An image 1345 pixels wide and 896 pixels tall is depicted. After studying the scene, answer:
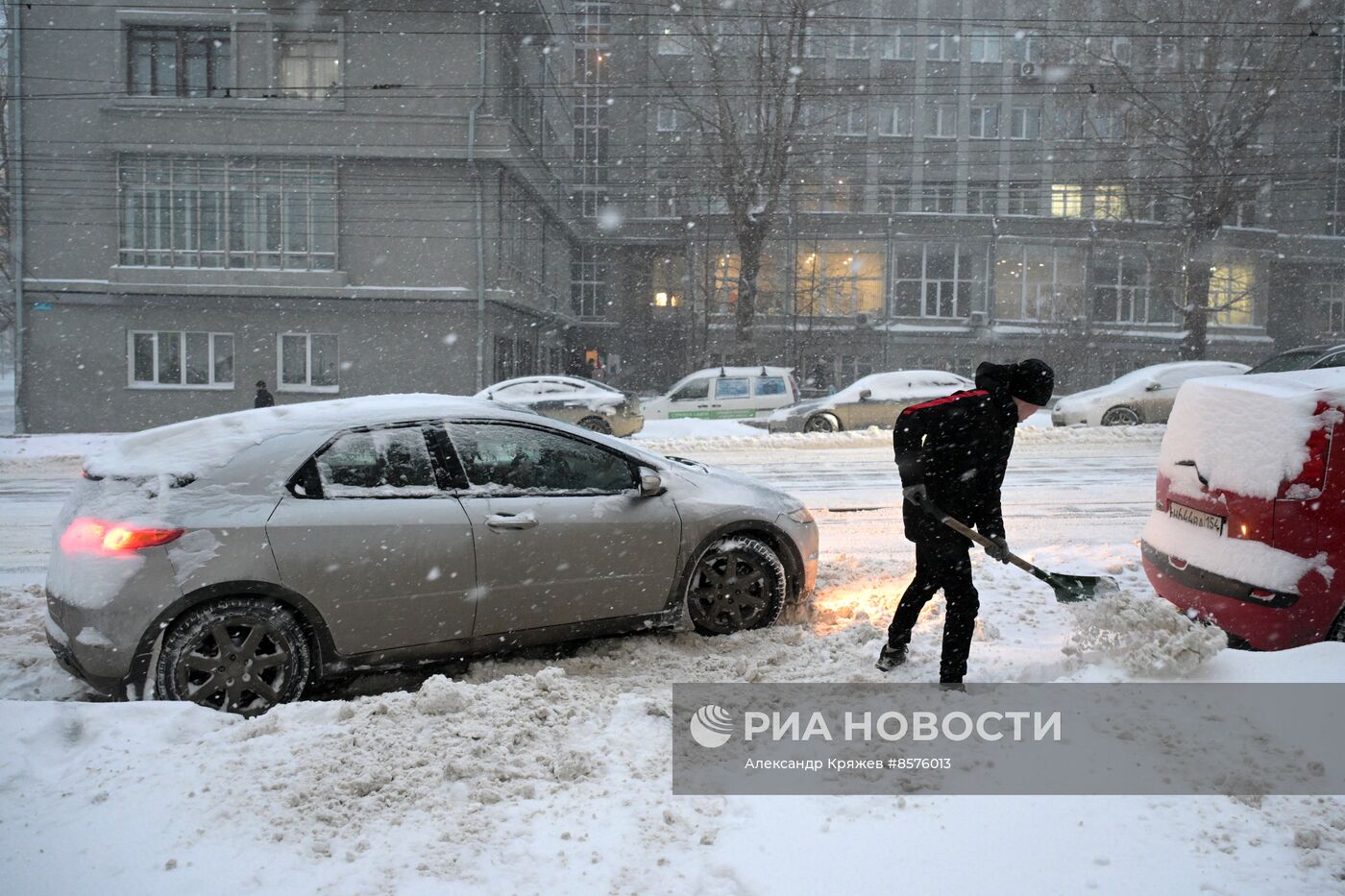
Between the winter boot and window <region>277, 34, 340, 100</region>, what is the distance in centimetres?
2562

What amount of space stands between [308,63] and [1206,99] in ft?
85.8

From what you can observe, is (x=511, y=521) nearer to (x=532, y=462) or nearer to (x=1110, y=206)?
(x=532, y=462)

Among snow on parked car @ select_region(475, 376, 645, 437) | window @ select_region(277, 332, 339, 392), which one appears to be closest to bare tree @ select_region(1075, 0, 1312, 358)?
snow on parked car @ select_region(475, 376, 645, 437)

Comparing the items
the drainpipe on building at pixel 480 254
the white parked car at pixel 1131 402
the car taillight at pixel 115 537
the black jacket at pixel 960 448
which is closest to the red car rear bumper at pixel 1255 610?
the black jacket at pixel 960 448

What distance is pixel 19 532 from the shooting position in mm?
10172

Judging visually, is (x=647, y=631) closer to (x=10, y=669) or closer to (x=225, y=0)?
(x=10, y=669)

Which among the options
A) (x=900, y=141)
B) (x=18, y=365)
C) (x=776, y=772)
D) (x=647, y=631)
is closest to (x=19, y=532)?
(x=647, y=631)

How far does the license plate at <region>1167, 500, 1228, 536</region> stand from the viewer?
5.14 meters

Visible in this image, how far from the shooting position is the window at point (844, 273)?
42.5 m

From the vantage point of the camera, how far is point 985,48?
44719 mm

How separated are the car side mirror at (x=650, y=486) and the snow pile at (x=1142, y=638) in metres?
2.36

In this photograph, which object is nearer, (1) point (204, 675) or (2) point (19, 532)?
(1) point (204, 675)

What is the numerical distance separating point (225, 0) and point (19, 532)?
20.5 metres

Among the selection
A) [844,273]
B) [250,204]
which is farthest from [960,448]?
[844,273]
